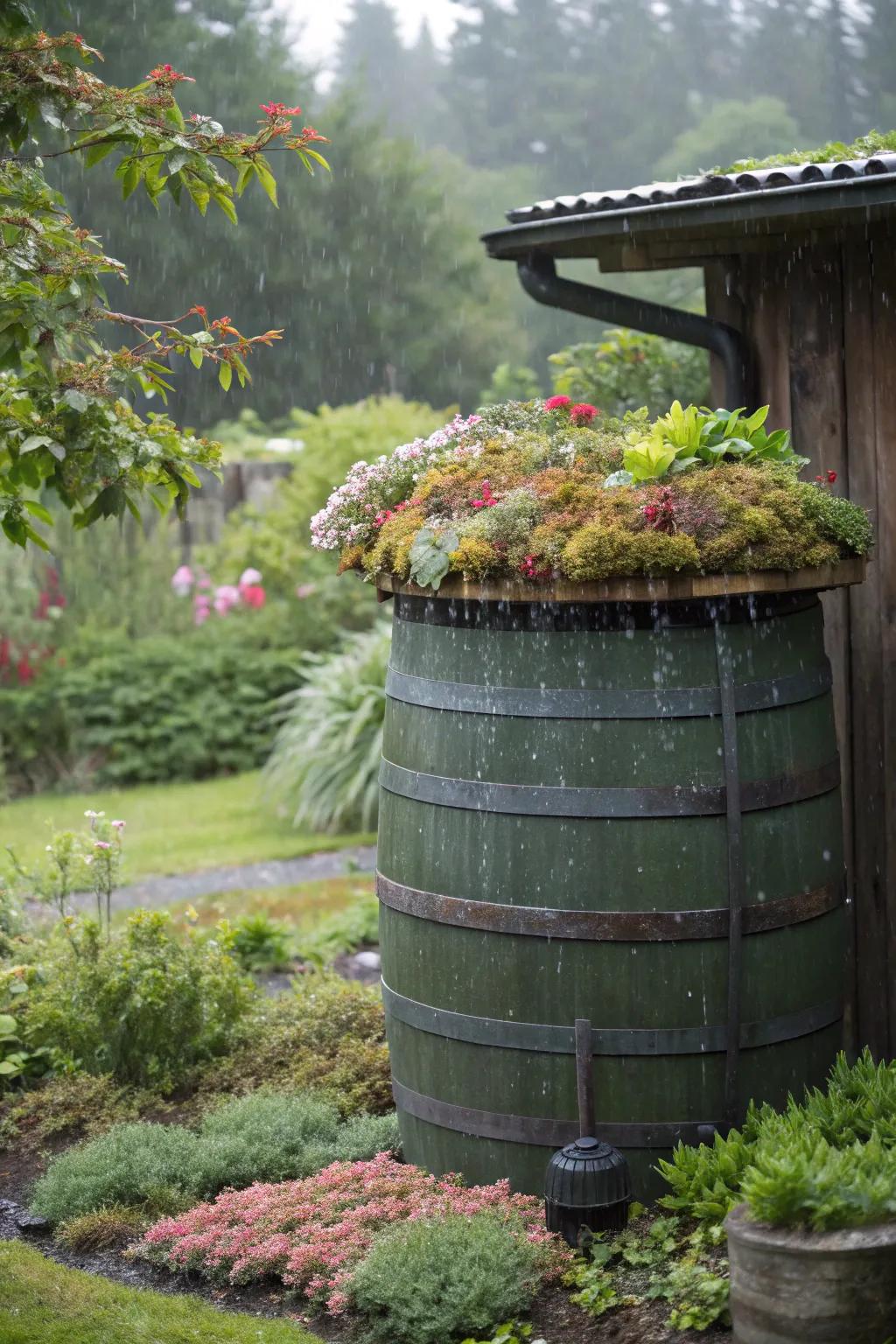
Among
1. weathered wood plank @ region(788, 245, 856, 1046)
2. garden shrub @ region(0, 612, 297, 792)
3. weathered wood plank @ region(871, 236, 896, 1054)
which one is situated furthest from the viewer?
garden shrub @ region(0, 612, 297, 792)

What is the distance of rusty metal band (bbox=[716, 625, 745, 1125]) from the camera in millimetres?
3199

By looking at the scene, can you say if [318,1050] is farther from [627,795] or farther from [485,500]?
[485,500]

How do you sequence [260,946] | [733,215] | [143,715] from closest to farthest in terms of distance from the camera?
[733,215], [260,946], [143,715]

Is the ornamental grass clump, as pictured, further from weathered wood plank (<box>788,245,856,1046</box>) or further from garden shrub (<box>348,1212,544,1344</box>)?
garden shrub (<box>348,1212,544,1344</box>)

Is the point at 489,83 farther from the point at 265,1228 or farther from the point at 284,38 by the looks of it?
the point at 265,1228

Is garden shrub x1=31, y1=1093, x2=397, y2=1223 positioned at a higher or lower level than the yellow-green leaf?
lower

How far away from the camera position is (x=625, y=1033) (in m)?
3.23

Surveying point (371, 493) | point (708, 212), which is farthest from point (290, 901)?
point (708, 212)

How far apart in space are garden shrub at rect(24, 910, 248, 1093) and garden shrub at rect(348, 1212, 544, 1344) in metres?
1.51

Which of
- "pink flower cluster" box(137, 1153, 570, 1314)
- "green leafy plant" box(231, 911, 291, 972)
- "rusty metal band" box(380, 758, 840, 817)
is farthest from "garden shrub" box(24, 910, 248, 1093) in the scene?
"rusty metal band" box(380, 758, 840, 817)

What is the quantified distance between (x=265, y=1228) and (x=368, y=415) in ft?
34.8

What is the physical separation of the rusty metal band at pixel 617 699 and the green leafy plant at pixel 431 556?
0.27 metres

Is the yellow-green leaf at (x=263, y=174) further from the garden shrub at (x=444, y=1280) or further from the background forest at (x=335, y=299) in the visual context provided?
the background forest at (x=335, y=299)

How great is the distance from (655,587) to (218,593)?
352 inches
